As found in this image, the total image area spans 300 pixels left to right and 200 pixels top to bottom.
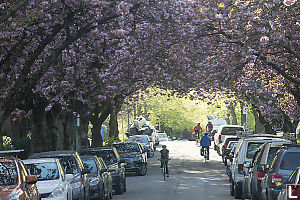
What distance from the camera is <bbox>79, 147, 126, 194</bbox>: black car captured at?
2339 cm

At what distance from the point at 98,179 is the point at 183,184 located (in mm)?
8093

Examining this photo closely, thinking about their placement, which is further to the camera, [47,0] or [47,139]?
[47,139]

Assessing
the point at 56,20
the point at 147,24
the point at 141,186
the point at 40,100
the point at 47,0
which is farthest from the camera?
the point at 40,100

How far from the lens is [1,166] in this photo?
41.1 ft

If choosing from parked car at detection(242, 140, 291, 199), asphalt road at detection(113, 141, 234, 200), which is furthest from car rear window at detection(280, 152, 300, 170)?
asphalt road at detection(113, 141, 234, 200)

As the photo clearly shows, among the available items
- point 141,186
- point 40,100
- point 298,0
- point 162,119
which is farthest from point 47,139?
point 162,119

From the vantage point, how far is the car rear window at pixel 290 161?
13.6 m

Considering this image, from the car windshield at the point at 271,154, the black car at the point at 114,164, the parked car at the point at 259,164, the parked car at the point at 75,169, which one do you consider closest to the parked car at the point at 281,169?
the parked car at the point at 259,164

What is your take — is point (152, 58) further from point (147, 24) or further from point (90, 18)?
point (90, 18)

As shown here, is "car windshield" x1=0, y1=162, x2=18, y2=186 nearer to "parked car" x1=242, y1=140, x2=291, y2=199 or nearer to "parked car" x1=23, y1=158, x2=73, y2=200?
"parked car" x1=23, y1=158, x2=73, y2=200

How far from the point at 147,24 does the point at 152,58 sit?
15.4 feet

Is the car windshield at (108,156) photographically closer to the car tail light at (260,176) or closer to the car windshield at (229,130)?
the car tail light at (260,176)

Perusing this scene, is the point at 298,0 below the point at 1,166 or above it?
above

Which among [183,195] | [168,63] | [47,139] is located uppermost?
[168,63]
